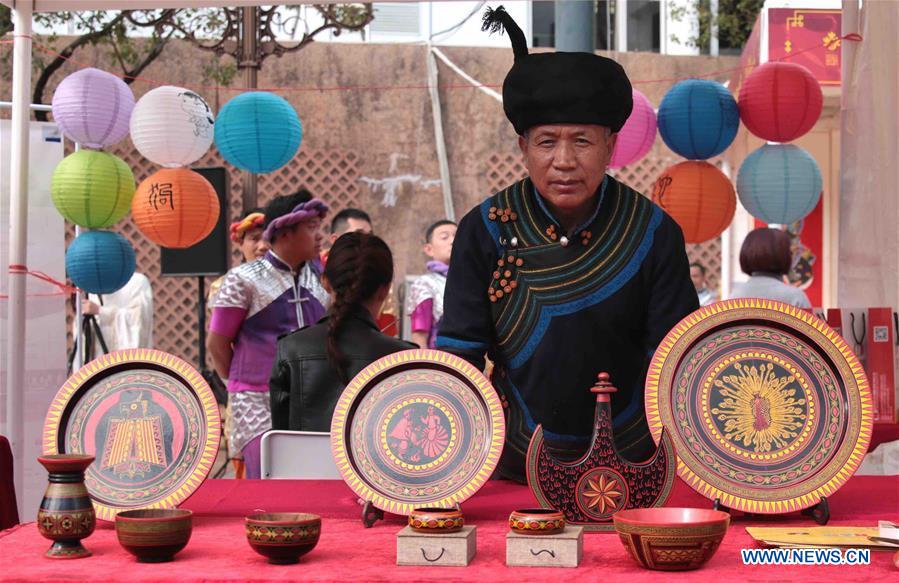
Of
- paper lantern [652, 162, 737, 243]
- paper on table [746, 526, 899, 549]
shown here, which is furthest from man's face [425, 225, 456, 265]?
paper on table [746, 526, 899, 549]

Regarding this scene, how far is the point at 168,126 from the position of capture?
4.54 metres

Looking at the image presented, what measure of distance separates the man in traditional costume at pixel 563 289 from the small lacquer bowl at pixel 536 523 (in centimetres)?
44

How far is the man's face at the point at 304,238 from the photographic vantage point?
3.42 metres

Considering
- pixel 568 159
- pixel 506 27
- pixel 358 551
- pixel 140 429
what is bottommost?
pixel 358 551

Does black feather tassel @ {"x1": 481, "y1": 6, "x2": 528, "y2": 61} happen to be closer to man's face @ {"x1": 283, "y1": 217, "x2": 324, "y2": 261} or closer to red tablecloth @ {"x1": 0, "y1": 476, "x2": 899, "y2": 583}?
red tablecloth @ {"x1": 0, "y1": 476, "x2": 899, "y2": 583}

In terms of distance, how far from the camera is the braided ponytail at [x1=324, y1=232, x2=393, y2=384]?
2.62 metres

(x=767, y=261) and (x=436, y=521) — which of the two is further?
(x=767, y=261)

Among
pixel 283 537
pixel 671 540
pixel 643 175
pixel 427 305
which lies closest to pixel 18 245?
pixel 283 537

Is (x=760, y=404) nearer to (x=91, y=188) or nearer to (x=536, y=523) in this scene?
(x=536, y=523)

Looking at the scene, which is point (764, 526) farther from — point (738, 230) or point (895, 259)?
point (738, 230)

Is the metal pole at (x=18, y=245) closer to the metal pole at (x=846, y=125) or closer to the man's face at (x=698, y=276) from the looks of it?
the metal pole at (x=846, y=125)

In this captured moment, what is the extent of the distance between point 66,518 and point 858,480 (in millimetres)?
1365

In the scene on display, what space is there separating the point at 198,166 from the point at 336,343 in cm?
704

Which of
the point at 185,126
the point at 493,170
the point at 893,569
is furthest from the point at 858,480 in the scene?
the point at 493,170
